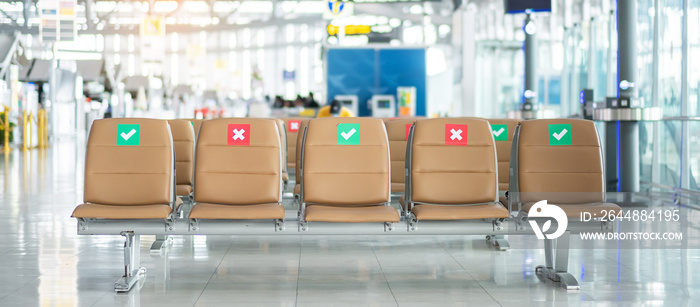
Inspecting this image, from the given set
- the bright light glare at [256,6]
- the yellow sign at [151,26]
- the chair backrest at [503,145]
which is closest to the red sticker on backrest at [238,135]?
the chair backrest at [503,145]

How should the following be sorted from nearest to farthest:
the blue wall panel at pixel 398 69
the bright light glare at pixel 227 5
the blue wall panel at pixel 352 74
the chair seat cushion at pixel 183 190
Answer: the chair seat cushion at pixel 183 190 → the blue wall panel at pixel 352 74 → the blue wall panel at pixel 398 69 → the bright light glare at pixel 227 5

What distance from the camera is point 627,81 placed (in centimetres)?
945

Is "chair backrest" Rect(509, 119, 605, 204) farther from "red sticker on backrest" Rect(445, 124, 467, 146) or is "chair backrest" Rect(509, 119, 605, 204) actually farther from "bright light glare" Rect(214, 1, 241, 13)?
"bright light glare" Rect(214, 1, 241, 13)

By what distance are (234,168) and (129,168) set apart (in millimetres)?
648

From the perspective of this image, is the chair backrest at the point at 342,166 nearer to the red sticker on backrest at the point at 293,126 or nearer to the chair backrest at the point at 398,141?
the chair backrest at the point at 398,141

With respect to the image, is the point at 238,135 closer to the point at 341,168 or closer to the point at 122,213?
the point at 341,168

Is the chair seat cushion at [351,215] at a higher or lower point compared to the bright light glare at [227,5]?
lower

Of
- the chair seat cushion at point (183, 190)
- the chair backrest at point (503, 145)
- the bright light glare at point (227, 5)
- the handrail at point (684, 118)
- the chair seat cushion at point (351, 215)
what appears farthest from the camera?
the bright light glare at point (227, 5)

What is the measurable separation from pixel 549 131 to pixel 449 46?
32.5 metres

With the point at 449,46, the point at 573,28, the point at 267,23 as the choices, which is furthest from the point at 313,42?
the point at 573,28

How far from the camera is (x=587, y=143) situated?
5184 mm

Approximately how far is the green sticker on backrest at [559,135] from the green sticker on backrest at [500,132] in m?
1.32

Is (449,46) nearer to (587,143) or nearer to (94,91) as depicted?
(94,91)

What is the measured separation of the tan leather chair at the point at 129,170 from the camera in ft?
16.1
